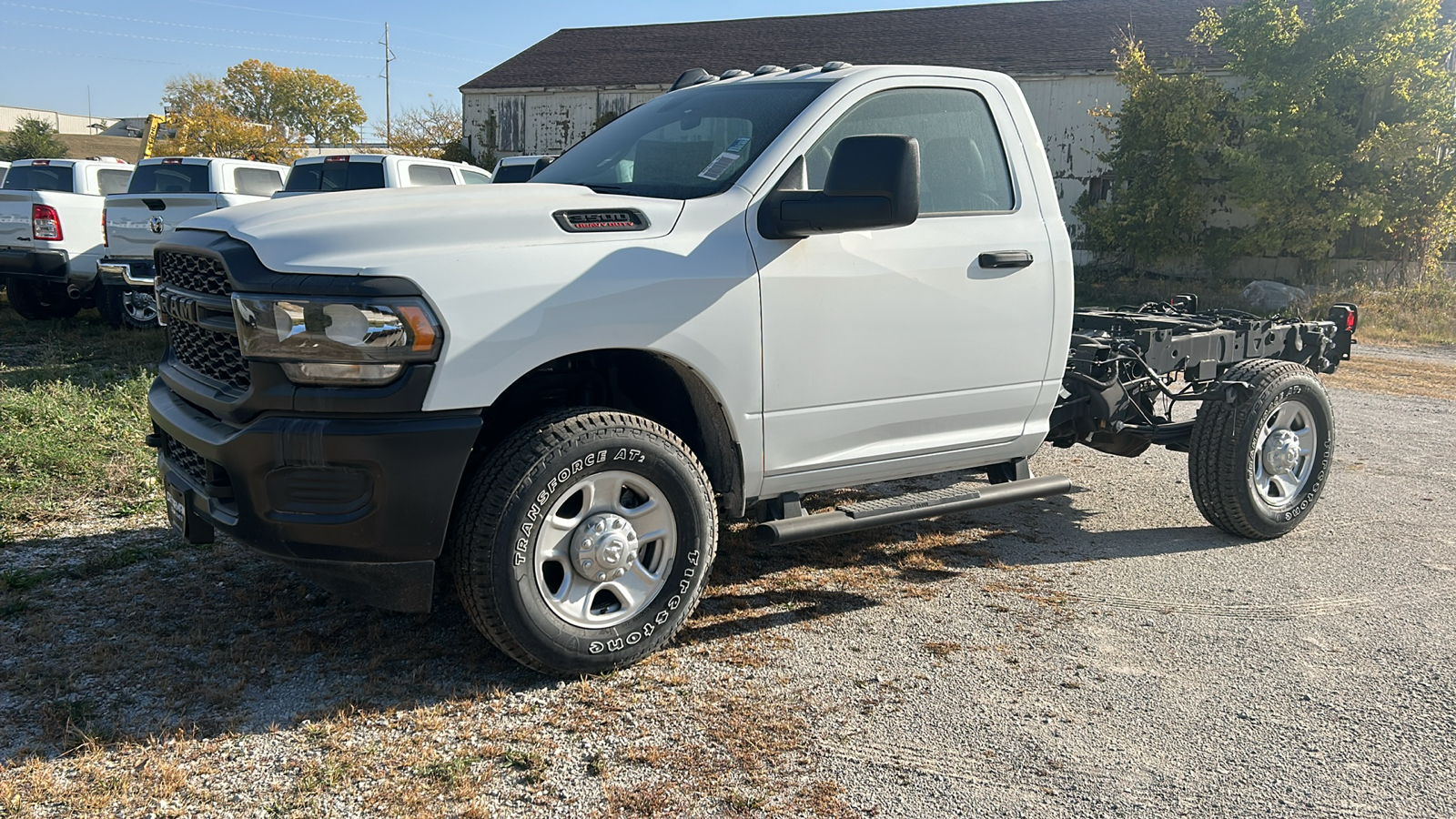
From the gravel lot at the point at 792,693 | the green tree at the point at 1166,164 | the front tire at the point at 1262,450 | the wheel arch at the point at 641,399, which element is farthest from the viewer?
the green tree at the point at 1166,164

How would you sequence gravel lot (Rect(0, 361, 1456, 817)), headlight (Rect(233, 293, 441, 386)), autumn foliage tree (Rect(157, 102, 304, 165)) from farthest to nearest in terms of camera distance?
autumn foliage tree (Rect(157, 102, 304, 165))
headlight (Rect(233, 293, 441, 386))
gravel lot (Rect(0, 361, 1456, 817))

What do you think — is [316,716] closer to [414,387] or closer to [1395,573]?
[414,387]

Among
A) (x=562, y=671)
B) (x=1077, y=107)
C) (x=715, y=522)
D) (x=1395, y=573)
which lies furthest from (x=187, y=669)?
(x=1077, y=107)

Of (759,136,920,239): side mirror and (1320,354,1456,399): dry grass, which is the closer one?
(759,136,920,239): side mirror

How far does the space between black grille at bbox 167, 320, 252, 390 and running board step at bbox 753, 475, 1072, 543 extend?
1.85 meters

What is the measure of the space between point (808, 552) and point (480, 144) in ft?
104

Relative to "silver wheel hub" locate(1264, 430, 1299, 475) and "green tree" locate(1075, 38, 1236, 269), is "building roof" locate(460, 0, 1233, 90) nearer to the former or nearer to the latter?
"green tree" locate(1075, 38, 1236, 269)

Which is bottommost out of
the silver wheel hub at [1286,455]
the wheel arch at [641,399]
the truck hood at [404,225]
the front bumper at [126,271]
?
the silver wheel hub at [1286,455]

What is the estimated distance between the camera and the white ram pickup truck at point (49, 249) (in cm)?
1187

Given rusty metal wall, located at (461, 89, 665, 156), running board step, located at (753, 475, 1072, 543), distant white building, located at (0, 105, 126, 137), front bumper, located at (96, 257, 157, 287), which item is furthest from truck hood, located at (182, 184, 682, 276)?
distant white building, located at (0, 105, 126, 137)

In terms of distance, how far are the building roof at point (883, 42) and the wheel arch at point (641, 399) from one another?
932 inches

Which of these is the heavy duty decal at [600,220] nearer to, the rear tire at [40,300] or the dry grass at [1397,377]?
the dry grass at [1397,377]

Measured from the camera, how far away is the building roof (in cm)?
2631

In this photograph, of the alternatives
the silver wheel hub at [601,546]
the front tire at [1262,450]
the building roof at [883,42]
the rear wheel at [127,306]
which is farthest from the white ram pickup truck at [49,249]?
the building roof at [883,42]
